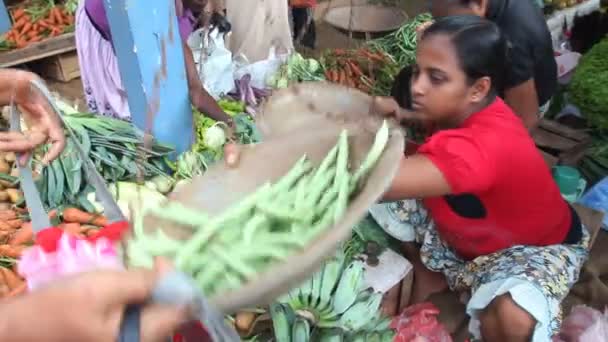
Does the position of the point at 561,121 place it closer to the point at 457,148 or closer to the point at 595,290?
the point at 595,290

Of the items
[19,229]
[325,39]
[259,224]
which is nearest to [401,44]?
[325,39]

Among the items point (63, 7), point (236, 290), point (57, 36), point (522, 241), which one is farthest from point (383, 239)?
point (63, 7)

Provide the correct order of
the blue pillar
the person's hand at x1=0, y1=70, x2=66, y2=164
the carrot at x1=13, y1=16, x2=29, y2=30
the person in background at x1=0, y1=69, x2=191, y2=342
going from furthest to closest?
the carrot at x1=13, y1=16, x2=29, y2=30, the blue pillar, the person's hand at x1=0, y1=70, x2=66, y2=164, the person in background at x1=0, y1=69, x2=191, y2=342

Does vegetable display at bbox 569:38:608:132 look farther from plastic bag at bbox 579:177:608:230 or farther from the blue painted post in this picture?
the blue painted post

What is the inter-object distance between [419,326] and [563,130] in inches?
75.0

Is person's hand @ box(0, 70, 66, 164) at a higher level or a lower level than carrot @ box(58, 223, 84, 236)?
higher

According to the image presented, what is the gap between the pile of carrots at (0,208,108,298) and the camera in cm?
204

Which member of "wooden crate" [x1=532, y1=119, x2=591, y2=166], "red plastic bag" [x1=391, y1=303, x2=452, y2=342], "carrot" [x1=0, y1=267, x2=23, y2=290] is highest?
"carrot" [x1=0, y1=267, x2=23, y2=290]

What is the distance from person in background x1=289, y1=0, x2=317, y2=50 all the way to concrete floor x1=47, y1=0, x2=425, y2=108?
96mm

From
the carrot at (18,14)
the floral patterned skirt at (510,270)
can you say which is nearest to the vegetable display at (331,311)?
the floral patterned skirt at (510,270)

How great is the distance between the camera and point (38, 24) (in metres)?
4.52

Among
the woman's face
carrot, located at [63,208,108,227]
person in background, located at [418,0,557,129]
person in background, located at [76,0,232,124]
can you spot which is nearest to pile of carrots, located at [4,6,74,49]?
person in background, located at [76,0,232,124]

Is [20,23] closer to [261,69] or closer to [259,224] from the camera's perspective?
[261,69]

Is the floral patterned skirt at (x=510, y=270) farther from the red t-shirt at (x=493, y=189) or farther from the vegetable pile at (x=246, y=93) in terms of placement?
the vegetable pile at (x=246, y=93)
